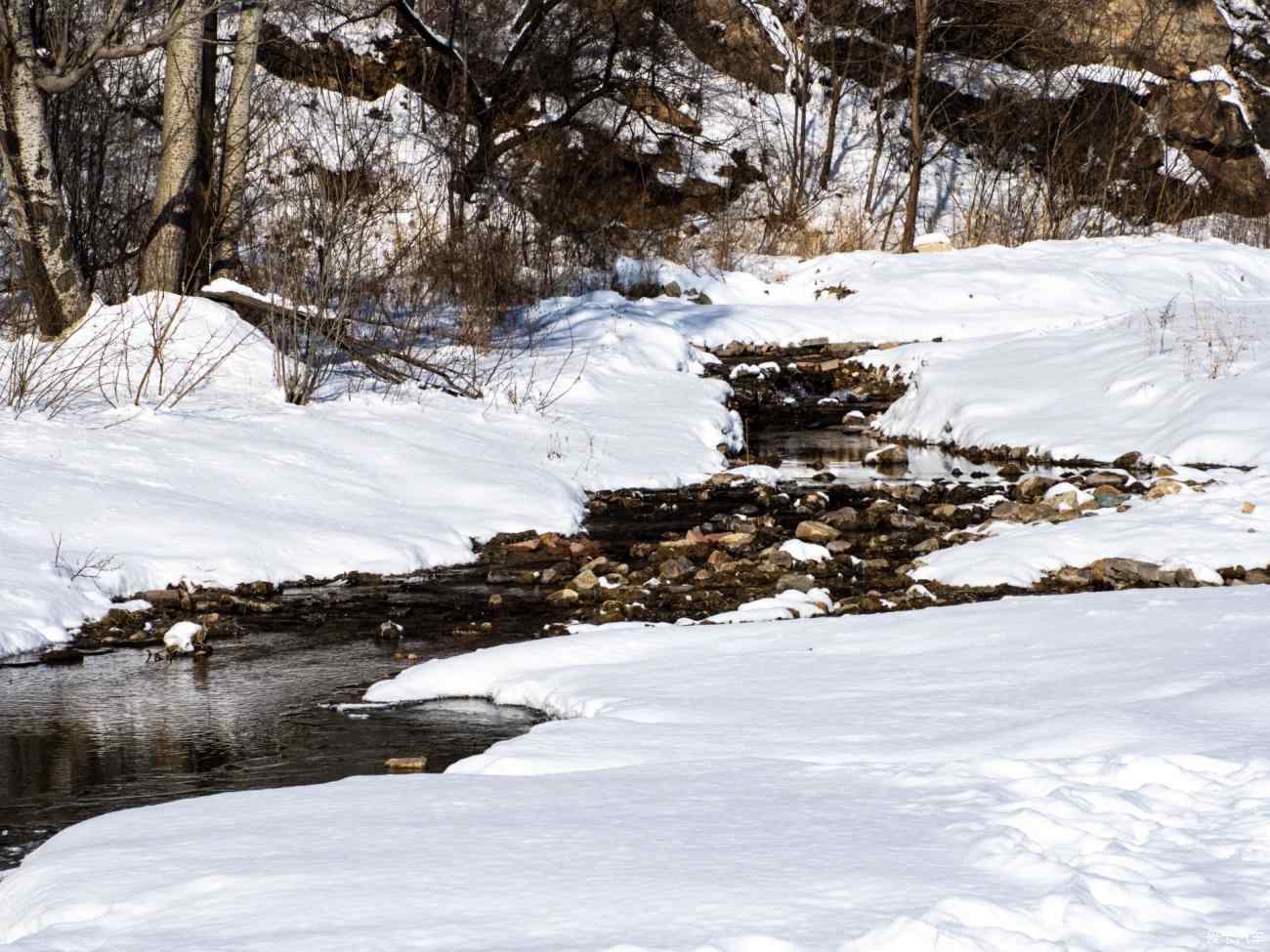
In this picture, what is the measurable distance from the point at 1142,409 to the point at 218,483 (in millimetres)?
8312

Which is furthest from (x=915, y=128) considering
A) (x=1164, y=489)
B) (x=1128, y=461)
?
(x=1164, y=489)

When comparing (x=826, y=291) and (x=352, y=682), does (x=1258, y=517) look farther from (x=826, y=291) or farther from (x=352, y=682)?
(x=826, y=291)

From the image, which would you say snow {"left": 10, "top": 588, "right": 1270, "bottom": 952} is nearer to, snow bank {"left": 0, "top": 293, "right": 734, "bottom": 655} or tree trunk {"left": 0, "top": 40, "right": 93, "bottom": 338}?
snow bank {"left": 0, "top": 293, "right": 734, "bottom": 655}

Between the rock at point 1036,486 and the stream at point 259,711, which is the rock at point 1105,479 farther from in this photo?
the stream at point 259,711

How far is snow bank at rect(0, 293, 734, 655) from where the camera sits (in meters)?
7.92

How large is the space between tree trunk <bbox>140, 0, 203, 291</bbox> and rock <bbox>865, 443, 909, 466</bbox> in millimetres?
6684

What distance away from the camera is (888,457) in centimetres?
1273

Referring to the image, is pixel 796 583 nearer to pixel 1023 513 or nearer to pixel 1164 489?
pixel 1023 513

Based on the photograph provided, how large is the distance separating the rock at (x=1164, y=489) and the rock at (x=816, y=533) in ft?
7.60

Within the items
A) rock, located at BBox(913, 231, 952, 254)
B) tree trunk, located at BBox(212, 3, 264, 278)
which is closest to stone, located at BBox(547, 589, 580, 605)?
tree trunk, located at BBox(212, 3, 264, 278)

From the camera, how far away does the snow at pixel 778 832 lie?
2.78m

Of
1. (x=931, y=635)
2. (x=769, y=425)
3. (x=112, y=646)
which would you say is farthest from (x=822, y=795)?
(x=769, y=425)

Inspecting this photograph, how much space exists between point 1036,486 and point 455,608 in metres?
5.05

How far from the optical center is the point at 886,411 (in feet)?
51.2
